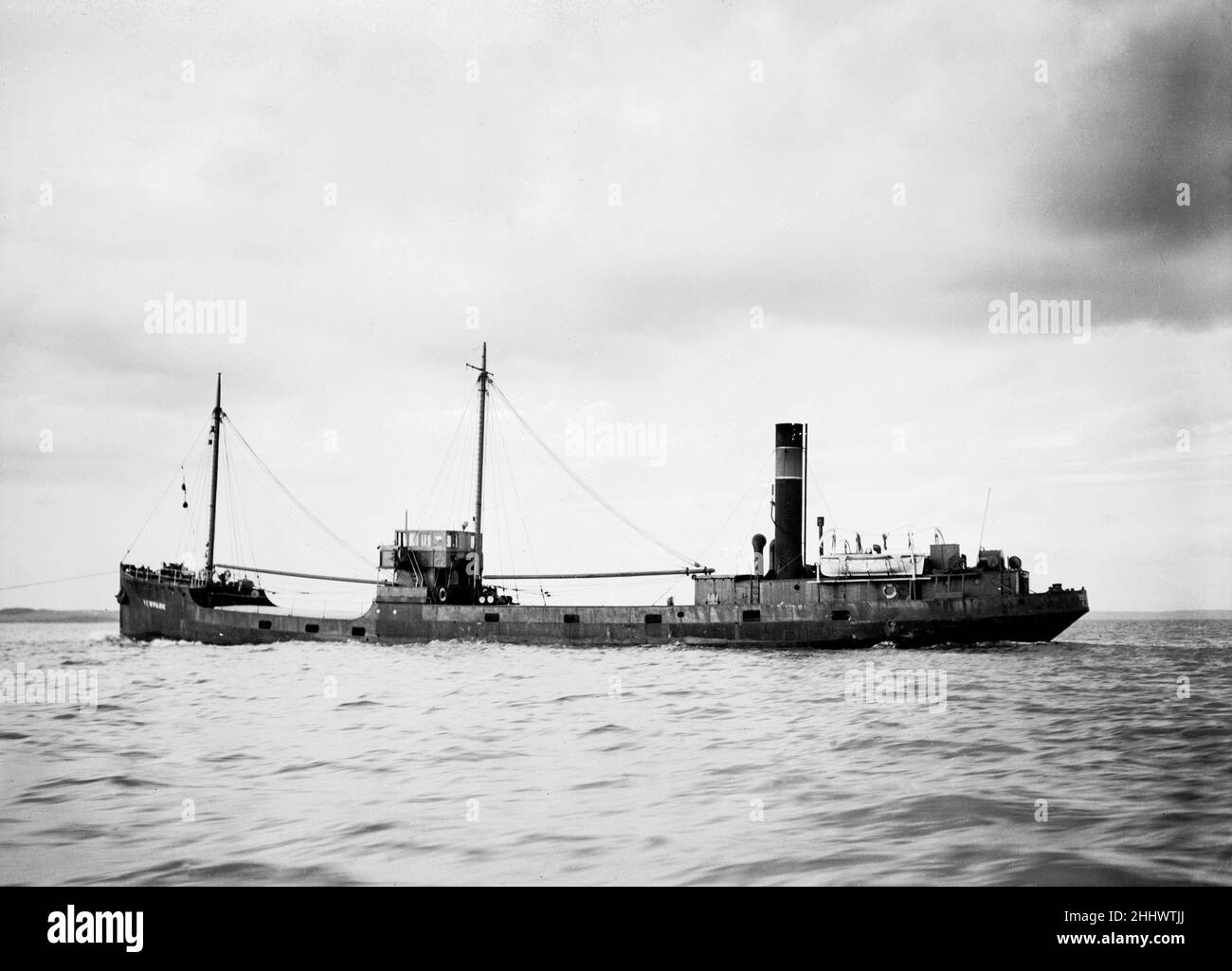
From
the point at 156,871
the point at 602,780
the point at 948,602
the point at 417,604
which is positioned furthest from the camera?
the point at 417,604

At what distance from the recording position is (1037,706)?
17.1 m

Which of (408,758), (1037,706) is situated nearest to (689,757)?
(408,758)

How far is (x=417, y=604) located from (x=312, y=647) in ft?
19.9

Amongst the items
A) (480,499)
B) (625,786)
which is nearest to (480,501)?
(480,499)

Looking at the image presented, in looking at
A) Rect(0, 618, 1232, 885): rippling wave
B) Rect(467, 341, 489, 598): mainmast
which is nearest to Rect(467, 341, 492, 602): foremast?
Rect(467, 341, 489, 598): mainmast

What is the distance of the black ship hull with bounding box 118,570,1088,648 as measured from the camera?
130 feet

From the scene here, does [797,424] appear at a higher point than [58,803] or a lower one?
higher

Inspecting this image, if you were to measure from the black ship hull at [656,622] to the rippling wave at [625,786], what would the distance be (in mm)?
18813

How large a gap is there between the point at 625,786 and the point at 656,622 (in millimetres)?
34555

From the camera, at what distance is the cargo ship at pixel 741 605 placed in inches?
1577

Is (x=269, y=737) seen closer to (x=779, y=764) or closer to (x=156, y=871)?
(x=156, y=871)

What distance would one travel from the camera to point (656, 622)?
4406 centimetres

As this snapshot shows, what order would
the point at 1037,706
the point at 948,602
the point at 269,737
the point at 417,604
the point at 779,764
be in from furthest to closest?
1. the point at 417,604
2. the point at 948,602
3. the point at 1037,706
4. the point at 269,737
5. the point at 779,764

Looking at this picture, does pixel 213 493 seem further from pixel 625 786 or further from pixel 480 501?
pixel 625 786
